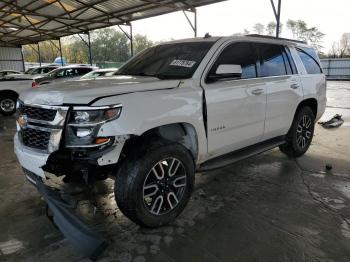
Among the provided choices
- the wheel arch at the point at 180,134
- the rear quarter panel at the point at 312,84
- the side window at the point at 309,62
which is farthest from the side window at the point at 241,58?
the side window at the point at 309,62

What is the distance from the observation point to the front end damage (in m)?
2.56

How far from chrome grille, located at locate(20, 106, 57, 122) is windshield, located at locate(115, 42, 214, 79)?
4.37 ft

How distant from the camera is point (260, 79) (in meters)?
4.10

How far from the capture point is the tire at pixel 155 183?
2.78 metres

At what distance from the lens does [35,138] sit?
2.87m

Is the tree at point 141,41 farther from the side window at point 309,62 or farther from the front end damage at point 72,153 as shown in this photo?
the front end damage at point 72,153

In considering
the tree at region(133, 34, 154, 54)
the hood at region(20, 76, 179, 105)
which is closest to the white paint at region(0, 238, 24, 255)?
the hood at region(20, 76, 179, 105)

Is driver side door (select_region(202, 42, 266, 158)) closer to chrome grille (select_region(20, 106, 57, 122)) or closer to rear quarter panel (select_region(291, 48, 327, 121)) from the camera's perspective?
rear quarter panel (select_region(291, 48, 327, 121))

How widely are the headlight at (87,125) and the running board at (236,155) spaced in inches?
52.8

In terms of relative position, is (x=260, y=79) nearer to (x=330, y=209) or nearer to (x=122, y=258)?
(x=330, y=209)

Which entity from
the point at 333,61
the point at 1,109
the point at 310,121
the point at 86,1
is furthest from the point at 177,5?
the point at 333,61

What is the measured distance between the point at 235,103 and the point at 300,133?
214cm

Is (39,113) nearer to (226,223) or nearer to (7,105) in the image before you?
(226,223)

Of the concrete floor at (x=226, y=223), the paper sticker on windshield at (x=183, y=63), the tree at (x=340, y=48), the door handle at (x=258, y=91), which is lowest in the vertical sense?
the concrete floor at (x=226, y=223)
